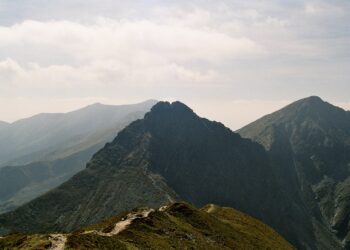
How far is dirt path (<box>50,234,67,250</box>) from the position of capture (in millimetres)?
62253

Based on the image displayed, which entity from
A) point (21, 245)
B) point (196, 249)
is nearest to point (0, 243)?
point (21, 245)

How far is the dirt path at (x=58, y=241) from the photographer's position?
6225cm

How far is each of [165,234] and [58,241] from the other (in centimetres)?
2569

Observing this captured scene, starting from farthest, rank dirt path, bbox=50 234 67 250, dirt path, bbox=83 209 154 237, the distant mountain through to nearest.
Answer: dirt path, bbox=83 209 154 237 → the distant mountain → dirt path, bbox=50 234 67 250

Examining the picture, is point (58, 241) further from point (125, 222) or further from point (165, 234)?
point (165, 234)

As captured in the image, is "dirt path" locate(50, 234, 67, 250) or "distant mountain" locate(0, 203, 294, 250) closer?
"dirt path" locate(50, 234, 67, 250)

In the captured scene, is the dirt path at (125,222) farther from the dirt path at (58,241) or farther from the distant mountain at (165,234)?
the dirt path at (58,241)

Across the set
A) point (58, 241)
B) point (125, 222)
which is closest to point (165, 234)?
point (125, 222)

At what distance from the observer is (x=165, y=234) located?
8594cm

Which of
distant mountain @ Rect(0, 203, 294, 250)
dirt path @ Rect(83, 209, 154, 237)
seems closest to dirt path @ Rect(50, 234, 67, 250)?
distant mountain @ Rect(0, 203, 294, 250)

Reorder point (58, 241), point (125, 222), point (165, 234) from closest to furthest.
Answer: point (58, 241)
point (165, 234)
point (125, 222)

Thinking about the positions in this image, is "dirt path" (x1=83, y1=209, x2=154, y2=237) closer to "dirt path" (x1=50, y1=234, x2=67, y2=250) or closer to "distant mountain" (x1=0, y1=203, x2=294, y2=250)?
"distant mountain" (x1=0, y1=203, x2=294, y2=250)

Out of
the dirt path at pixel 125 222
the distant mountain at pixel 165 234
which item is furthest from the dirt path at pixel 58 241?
the dirt path at pixel 125 222

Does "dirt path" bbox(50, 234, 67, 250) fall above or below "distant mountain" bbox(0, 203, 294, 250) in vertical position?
above
